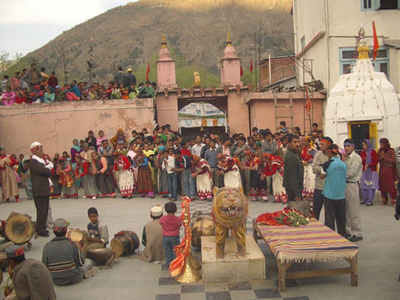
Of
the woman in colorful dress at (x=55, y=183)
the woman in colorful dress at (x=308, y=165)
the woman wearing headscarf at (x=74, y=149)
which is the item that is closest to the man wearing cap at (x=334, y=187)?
the woman in colorful dress at (x=308, y=165)

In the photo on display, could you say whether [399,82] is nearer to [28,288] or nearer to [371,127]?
[371,127]

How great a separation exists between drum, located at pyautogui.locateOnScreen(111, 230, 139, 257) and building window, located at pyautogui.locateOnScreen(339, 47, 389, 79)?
41.3 ft

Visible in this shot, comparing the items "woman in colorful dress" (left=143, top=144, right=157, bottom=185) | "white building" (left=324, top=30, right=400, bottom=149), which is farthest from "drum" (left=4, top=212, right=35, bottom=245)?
"white building" (left=324, top=30, right=400, bottom=149)

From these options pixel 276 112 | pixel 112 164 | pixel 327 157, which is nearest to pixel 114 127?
pixel 112 164

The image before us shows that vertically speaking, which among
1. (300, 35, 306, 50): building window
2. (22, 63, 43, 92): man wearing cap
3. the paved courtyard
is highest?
(300, 35, 306, 50): building window

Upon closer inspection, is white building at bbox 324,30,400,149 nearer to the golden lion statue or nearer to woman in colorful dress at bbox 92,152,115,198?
woman in colorful dress at bbox 92,152,115,198

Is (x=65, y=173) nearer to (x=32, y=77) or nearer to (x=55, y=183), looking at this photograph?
(x=55, y=183)

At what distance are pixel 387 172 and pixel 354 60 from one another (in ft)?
25.1

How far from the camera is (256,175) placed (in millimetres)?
12211

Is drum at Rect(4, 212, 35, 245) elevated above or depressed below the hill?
below

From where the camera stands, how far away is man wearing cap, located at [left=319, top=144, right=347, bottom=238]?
728cm

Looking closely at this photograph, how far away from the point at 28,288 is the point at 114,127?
500 inches

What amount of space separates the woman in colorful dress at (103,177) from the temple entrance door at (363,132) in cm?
778

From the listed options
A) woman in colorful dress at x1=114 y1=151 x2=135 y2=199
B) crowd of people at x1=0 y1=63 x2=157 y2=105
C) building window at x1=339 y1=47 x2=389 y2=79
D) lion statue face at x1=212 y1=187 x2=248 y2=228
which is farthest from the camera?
crowd of people at x1=0 y1=63 x2=157 y2=105
